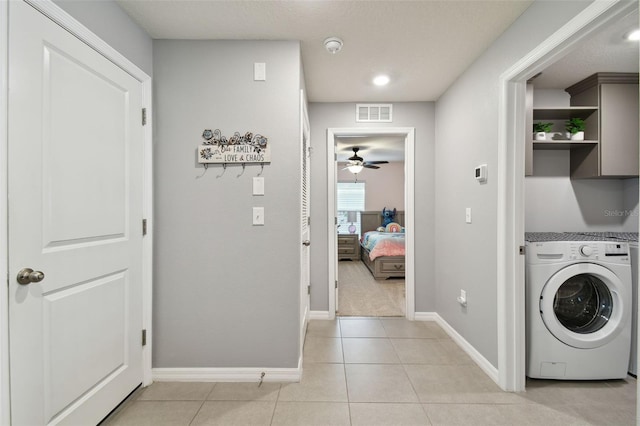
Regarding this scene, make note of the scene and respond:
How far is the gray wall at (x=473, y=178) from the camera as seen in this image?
177 centimetres

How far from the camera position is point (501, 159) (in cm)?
191

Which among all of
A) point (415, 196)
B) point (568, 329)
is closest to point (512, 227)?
point (568, 329)

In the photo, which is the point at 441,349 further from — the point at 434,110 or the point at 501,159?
the point at 434,110

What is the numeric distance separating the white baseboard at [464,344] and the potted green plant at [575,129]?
185cm

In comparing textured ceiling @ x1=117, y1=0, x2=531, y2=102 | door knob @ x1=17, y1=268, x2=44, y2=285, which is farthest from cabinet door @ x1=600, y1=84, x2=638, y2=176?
door knob @ x1=17, y1=268, x2=44, y2=285

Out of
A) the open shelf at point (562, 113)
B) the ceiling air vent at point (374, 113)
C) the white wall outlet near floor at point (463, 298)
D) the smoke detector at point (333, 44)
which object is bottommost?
the white wall outlet near floor at point (463, 298)

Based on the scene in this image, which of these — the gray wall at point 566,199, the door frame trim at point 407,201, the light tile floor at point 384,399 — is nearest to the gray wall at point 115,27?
the door frame trim at point 407,201

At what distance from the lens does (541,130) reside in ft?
7.71

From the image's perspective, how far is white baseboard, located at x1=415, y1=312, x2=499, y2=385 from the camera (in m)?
2.05

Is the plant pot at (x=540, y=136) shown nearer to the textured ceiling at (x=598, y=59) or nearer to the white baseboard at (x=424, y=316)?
the textured ceiling at (x=598, y=59)

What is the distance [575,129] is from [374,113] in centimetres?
171

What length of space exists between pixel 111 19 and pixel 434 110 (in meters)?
2.83

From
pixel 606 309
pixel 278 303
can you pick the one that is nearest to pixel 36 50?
pixel 278 303

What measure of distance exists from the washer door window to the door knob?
2.69 meters
